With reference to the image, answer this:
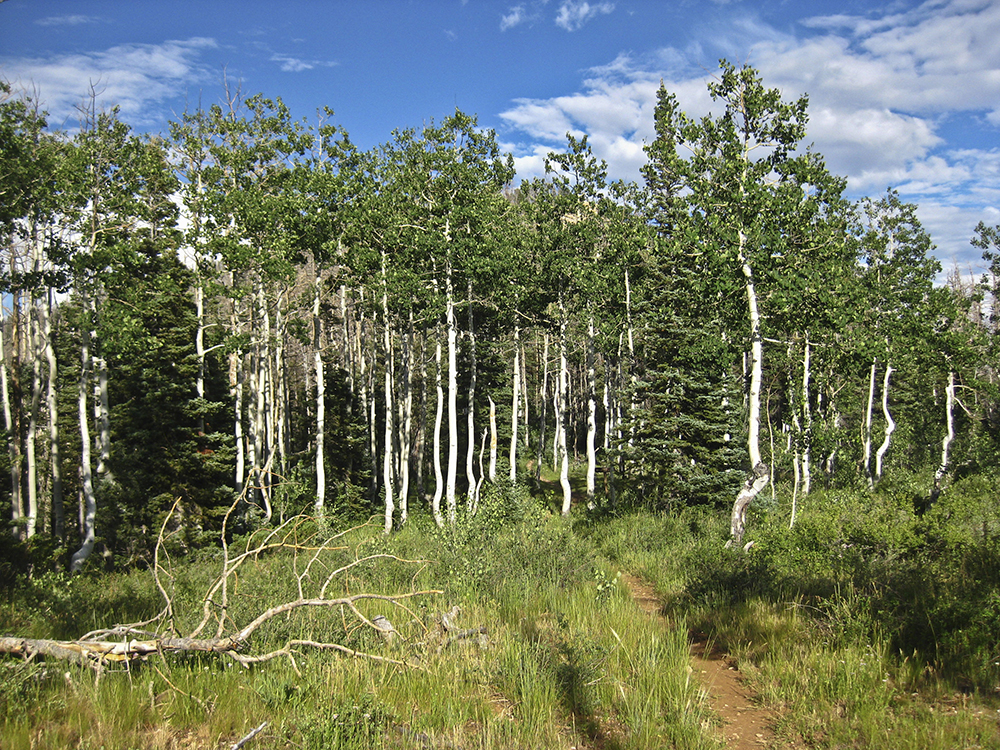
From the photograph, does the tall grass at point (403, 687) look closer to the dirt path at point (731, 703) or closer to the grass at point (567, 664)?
the grass at point (567, 664)

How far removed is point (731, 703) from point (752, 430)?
7.64 meters

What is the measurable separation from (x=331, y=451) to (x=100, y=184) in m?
15.7

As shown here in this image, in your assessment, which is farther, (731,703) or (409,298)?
(409,298)

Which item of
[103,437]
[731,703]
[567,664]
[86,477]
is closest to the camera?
[731,703]

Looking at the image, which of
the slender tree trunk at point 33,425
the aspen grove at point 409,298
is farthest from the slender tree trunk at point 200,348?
the slender tree trunk at point 33,425

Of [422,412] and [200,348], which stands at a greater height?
[200,348]

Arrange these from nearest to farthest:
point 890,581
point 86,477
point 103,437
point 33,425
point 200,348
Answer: point 890,581, point 86,477, point 103,437, point 33,425, point 200,348

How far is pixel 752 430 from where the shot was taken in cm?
1219

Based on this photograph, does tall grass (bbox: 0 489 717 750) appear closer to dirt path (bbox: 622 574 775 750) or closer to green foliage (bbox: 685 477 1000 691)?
dirt path (bbox: 622 574 775 750)

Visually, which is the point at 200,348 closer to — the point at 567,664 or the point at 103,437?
the point at 103,437

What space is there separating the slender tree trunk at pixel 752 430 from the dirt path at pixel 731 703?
4.99 metres

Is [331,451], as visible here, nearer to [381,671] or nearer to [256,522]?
[256,522]

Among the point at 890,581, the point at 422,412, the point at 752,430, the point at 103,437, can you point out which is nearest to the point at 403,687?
the point at 890,581

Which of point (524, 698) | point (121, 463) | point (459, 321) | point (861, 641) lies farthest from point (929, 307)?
point (121, 463)
